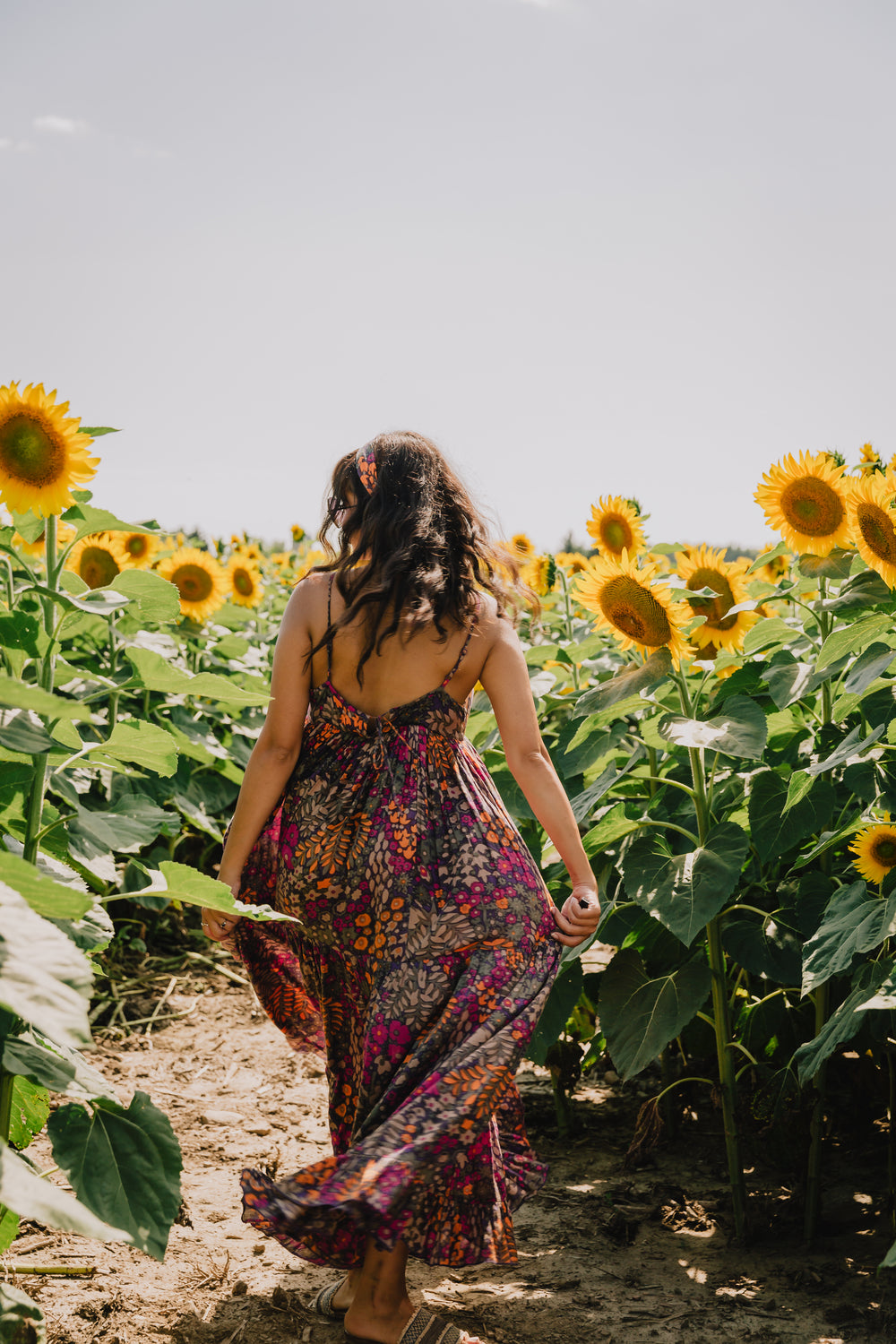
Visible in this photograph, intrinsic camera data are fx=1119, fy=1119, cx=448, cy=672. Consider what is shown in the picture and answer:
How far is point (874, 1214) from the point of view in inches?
101

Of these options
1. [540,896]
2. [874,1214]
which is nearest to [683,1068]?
[874,1214]

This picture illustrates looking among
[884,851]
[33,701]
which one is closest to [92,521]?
[33,701]

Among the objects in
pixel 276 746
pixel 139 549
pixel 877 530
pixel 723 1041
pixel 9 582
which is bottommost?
pixel 723 1041

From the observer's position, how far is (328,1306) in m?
2.26

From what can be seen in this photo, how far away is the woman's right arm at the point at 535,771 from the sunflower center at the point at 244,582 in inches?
143

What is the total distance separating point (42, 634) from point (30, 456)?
31 centimetres

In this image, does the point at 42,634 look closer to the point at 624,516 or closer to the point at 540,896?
the point at 540,896

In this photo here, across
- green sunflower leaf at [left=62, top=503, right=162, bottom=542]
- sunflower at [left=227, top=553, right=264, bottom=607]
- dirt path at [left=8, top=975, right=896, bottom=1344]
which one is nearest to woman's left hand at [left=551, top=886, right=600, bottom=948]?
dirt path at [left=8, top=975, right=896, bottom=1344]

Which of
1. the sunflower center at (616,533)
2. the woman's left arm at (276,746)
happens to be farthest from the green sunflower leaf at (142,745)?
the sunflower center at (616,533)

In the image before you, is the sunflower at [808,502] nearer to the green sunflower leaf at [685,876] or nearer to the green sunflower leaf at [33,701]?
the green sunflower leaf at [685,876]

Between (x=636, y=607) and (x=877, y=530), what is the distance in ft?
1.67

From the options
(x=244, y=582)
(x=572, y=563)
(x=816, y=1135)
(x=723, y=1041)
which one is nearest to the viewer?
(x=816, y=1135)

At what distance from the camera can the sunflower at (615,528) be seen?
302 centimetres

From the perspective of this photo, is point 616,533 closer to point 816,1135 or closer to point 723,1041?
point 723,1041
